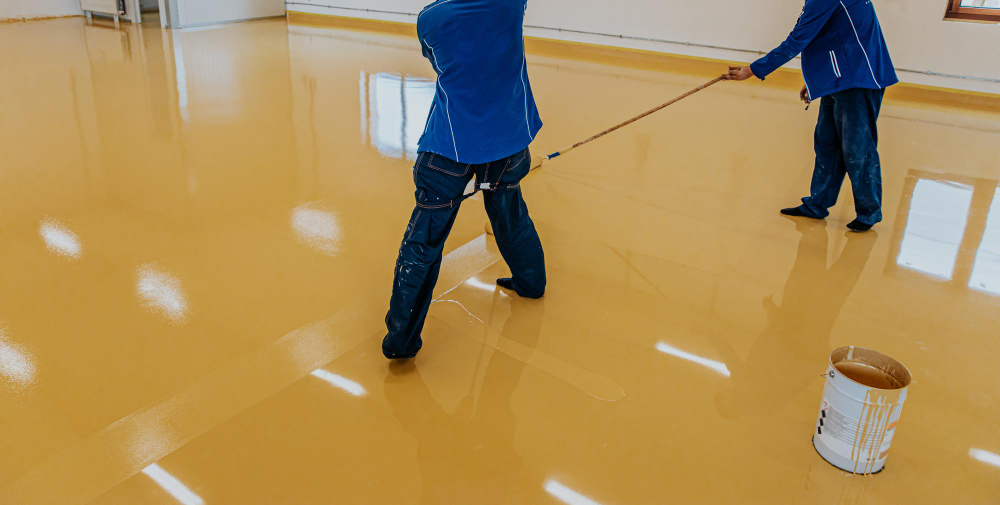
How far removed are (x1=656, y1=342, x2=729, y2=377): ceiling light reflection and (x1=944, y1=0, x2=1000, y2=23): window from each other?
560 cm

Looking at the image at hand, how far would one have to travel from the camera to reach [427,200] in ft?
6.95

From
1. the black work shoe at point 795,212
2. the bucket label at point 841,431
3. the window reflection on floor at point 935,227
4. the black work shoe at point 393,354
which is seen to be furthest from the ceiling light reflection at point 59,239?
the window reflection on floor at point 935,227

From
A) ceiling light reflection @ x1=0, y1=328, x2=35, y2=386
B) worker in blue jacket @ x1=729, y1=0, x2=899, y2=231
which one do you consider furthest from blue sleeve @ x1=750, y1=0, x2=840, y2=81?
→ ceiling light reflection @ x1=0, y1=328, x2=35, y2=386

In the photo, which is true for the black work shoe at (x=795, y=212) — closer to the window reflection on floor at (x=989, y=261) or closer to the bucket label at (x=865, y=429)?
the window reflection on floor at (x=989, y=261)

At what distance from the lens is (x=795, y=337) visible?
8.04ft

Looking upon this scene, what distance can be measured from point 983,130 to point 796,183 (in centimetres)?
252

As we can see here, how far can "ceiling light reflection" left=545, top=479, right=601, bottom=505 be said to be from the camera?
1.70 metres

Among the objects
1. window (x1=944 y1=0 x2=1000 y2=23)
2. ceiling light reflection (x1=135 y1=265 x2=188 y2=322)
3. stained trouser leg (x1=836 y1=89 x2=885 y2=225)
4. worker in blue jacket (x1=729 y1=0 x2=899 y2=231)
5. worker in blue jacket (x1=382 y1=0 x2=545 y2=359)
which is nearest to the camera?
worker in blue jacket (x1=382 y1=0 x2=545 y2=359)

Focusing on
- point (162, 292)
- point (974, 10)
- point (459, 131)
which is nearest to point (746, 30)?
point (974, 10)

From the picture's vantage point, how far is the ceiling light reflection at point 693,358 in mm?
2260

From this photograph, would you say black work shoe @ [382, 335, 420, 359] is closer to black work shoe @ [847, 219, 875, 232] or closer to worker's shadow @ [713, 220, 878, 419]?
worker's shadow @ [713, 220, 878, 419]

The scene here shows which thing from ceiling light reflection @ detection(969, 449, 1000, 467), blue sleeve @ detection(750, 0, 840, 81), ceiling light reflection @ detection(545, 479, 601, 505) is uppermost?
blue sleeve @ detection(750, 0, 840, 81)

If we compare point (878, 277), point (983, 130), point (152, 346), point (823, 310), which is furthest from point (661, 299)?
point (983, 130)

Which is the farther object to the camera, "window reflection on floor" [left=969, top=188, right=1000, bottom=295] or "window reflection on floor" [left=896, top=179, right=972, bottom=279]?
"window reflection on floor" [left=896, top=179, right=972, bottom=279]
